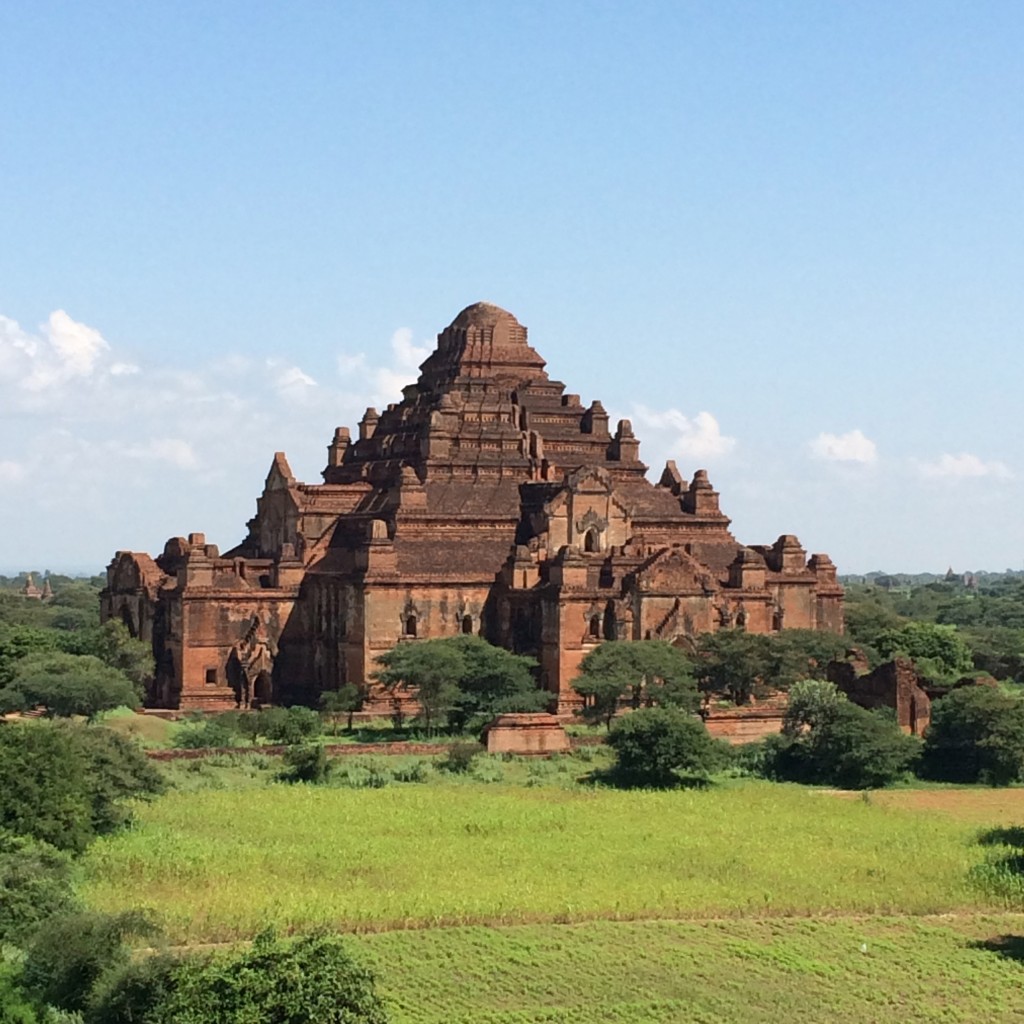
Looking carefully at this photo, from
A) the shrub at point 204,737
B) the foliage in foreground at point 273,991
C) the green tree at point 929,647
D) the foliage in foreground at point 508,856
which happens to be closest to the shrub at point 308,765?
the foliage in foreground at point 508,856

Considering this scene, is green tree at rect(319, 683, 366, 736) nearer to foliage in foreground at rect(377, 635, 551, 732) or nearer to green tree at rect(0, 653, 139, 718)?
foliage in foreground at rect(377, 635, 551, 732)

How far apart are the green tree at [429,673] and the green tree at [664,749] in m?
10.6

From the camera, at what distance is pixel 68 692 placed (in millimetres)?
69938

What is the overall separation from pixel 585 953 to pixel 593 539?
4156 cm

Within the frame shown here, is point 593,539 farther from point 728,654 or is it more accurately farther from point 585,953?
point 585,953

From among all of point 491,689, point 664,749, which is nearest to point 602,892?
point 664,749

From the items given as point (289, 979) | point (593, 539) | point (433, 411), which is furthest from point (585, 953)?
point (433, 411)

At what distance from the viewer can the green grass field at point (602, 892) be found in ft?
120

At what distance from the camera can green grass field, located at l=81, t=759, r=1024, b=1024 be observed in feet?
120

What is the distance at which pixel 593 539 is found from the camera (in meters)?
79.5

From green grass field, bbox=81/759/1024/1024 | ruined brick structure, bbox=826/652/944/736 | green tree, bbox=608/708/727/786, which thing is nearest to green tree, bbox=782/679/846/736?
ruined brick structure, bbox=826/652/944/736

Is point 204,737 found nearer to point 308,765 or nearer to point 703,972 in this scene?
point 308,765

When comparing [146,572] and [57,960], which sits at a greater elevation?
[146,572]

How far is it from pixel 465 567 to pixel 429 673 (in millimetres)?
8940
